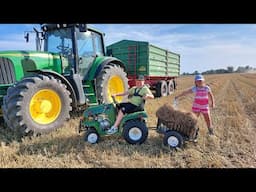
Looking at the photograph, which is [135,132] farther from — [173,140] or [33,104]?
[33,104]

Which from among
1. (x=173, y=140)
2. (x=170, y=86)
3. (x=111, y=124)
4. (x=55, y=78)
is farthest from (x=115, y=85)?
(x=170, y=86)

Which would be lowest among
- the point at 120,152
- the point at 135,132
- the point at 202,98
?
the point at 120,152

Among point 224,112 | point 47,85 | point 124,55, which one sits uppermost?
point 124,55

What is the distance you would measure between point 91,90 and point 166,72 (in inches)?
288

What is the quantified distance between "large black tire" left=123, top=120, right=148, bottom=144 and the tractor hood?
94.8 inches

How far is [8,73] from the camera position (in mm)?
5109

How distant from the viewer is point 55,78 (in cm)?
512

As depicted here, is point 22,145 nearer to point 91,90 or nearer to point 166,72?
point 91,90

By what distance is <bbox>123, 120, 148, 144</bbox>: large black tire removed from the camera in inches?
172

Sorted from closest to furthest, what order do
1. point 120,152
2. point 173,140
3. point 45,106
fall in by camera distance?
point 120,152 → point 173,140 → point 45,106

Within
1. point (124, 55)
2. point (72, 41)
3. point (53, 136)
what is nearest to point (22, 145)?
point (53, 136)

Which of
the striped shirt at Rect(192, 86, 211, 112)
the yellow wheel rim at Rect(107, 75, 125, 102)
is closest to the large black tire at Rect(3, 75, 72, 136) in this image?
the yellow wheel rim at Rect(107, 75, 125, 102)

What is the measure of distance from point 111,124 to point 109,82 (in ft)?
6.94

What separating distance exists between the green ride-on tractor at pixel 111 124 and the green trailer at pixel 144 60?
15.6 feet
